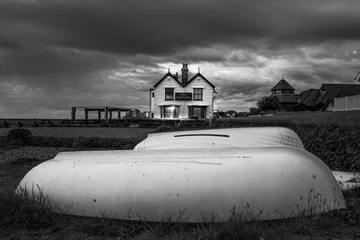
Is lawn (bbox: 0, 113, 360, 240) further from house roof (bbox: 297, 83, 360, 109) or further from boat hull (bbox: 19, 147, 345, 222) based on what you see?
house roof (bbox: 297, 83, 360, 109)

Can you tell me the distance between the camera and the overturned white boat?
2.88 meters

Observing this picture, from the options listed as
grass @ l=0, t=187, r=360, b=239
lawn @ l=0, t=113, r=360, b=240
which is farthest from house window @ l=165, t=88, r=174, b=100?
grass @ l=0, t=187, r=360, b=239

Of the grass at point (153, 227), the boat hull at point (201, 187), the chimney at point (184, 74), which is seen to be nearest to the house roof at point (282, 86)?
the chimney at point (184, 74)

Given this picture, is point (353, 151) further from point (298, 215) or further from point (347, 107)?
point (347, 107)

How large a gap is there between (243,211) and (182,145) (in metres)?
1.28

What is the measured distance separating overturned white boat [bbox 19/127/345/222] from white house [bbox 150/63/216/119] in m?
34.5

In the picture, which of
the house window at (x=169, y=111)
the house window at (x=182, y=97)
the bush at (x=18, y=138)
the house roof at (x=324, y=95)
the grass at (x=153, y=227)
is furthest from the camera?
the house roof at (x=324, y=95)

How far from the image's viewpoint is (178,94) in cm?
3778

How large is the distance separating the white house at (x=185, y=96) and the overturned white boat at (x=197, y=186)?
1358 inches

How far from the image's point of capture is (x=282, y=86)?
85.7 metres

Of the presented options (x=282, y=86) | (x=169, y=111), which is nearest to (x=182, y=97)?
(x=169, y=111)

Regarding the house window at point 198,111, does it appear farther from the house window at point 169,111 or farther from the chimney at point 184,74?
the chimney at point 184,74

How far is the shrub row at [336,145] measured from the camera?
5.32 metres

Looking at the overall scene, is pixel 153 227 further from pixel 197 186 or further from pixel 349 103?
pixel 349 103
